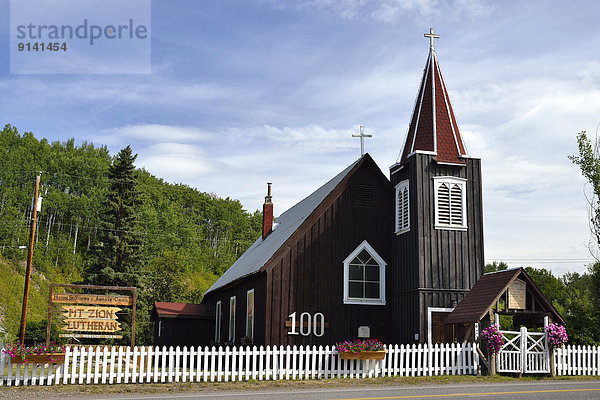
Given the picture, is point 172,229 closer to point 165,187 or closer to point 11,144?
point 165,187

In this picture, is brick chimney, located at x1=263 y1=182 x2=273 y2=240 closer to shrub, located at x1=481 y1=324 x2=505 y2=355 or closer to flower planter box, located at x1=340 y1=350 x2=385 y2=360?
flower planter box, located at x1=340 y1=350 x2=385 y2=360

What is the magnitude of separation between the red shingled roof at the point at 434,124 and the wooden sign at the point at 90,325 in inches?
491

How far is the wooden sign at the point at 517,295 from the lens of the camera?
2032 centimetres

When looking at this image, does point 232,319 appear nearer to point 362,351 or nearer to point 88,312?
point 88,312

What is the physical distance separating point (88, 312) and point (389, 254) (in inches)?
448

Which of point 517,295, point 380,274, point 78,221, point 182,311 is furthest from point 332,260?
point 78,221

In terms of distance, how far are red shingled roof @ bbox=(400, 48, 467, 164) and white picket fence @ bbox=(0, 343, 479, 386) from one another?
7.35m

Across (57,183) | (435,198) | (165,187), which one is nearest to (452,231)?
(435,198)

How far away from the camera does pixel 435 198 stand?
22688mm

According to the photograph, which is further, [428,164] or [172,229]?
[172,229]

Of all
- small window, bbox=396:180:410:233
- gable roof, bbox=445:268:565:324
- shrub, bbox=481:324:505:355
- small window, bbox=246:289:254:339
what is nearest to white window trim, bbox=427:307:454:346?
gable roof, bbox=445:268:565:324

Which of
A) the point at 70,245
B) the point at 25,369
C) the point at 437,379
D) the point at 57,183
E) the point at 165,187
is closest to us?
the point at 25,369

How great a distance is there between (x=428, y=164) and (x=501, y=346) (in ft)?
23.3

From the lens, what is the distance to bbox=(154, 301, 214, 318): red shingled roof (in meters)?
32.1
